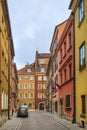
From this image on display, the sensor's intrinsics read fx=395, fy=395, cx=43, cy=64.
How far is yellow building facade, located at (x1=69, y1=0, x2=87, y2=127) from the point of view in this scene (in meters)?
28.0

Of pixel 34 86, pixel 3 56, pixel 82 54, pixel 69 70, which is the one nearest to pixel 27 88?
pixel 34 86

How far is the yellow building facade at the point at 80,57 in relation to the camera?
28.0 meters

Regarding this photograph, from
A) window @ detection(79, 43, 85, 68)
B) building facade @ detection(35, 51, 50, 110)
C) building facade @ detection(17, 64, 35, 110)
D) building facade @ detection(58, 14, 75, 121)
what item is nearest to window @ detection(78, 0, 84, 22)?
window @ detection(79, 43, 85, 68)

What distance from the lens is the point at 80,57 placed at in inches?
1208

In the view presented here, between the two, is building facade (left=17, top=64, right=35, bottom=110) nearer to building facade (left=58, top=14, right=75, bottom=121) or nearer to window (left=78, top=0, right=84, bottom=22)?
building facade (left=58, top=14, right=75, bottom=121)

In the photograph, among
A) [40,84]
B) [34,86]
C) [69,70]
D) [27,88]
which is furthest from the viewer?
[27,88]

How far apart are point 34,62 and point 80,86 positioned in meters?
115

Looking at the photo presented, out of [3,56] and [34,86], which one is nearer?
[3,56]

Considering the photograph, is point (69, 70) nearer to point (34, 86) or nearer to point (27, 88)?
point (34, 86)

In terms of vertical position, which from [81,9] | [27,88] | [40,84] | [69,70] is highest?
[81,9]

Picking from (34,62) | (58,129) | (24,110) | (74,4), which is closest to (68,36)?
(74,4)

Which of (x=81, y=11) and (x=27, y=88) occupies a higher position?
(x=81, y=11)

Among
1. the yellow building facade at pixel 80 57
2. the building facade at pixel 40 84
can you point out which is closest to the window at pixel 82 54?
the yellow building facade at pixel 80 57

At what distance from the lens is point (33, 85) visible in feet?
447
